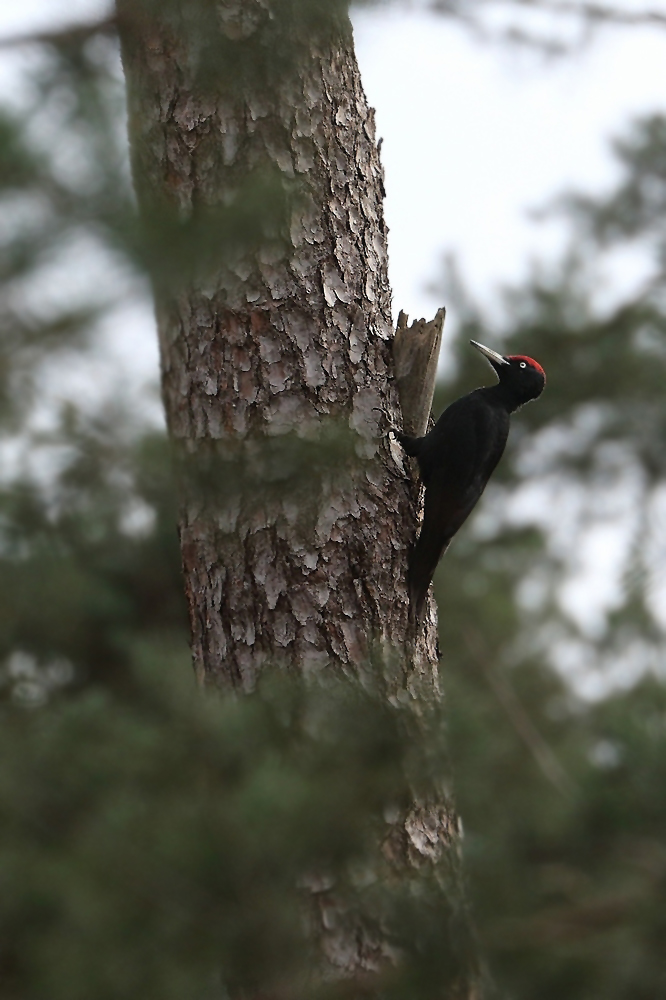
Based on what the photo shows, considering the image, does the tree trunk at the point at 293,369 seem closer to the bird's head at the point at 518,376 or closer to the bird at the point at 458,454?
the bird at the point at 458,454

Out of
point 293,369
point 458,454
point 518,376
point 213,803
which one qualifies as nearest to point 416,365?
point 293,369

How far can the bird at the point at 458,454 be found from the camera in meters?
3.05

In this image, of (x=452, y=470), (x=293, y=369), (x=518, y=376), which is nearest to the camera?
(x=293, y=369)

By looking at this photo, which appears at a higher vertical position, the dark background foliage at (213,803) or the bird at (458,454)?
the bird at (458,454)

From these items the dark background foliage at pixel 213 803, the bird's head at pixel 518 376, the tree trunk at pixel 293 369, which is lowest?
the dark background foliage at pixel 213 803

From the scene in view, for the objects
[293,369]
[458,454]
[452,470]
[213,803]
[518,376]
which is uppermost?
[518,376]

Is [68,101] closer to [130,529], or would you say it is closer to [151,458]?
[151,458]

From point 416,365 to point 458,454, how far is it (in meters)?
0.71

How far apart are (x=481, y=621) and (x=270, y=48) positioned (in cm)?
655

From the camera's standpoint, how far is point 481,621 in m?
7.84

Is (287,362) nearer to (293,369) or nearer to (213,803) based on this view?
(293,369)

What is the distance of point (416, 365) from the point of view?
323 centimetres

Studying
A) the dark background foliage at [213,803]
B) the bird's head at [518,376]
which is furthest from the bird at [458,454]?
the dark background foliage at [213,803]

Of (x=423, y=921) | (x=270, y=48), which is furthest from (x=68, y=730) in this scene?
(x=270, y=48)
